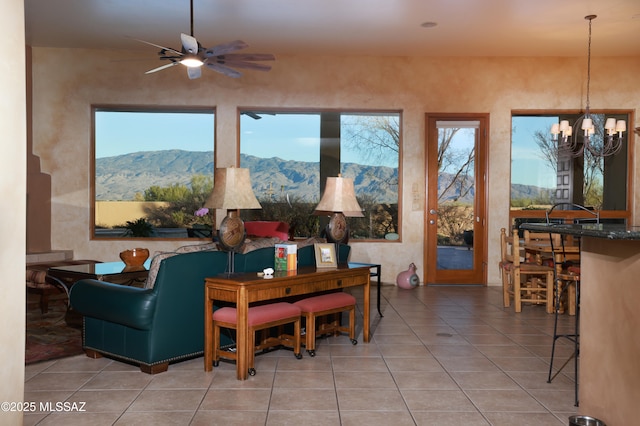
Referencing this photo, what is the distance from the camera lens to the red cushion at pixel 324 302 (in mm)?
4883

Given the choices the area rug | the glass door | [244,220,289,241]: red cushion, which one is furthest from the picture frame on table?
the glass door

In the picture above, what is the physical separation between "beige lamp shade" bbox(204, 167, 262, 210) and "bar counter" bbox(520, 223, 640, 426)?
2.18m

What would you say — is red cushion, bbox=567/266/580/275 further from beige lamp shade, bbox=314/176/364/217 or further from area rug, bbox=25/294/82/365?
area rug, bbox=25/294/82/365

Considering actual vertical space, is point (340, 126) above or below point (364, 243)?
above

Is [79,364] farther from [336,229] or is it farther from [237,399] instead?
[336,229]

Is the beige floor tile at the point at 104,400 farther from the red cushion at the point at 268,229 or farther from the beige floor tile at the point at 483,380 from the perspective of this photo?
the red cushion at the point at 268,229

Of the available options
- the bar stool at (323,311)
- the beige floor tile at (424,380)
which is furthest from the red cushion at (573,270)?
the beige floor tile at (424,380)

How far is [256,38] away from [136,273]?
4.20 meters

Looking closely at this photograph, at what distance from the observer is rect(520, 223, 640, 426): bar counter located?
2812 mm

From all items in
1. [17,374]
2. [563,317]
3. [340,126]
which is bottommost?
[563,317]

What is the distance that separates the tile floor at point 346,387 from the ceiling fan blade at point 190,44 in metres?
2.75

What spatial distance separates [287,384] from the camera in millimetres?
4117

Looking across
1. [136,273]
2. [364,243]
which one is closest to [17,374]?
[136,273]

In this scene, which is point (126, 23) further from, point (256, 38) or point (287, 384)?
point (287, 384)
